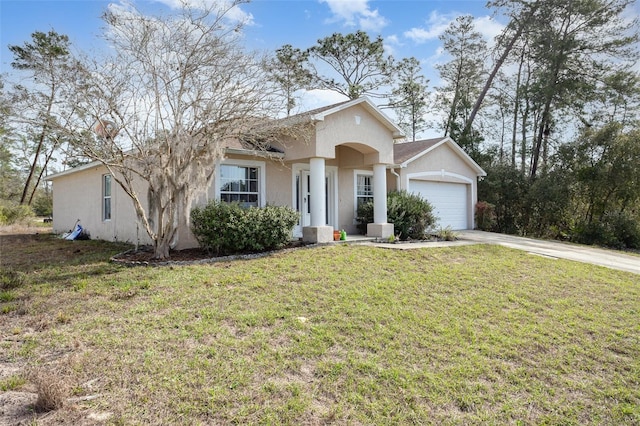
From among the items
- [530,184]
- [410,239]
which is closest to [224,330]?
[410,239]

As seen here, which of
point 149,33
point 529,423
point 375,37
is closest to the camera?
point 529,423

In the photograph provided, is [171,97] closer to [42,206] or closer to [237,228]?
[237,228]

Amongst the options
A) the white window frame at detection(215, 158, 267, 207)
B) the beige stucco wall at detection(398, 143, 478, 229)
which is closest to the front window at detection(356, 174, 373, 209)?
the beige stucco wall at detection(398, 143, 478, 229)

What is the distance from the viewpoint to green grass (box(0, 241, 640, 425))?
3.87 meters

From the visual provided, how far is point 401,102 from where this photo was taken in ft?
89.4

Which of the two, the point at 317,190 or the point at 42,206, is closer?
the point at 317,190

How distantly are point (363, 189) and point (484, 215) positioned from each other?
7085mm

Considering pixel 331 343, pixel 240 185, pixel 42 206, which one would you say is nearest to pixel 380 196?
pixel 240 185

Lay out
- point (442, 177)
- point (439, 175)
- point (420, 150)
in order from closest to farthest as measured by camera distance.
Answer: point (420, 150) < point (439, 175) < point (442, 177)

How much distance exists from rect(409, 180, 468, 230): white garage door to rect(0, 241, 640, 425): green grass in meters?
8.44

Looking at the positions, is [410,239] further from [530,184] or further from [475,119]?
[475,119]

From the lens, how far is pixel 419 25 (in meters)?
12.7

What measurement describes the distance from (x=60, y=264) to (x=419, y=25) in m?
12.1

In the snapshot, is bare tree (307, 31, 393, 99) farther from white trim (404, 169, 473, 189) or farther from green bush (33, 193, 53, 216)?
green bush (33, 193, 53, 216)
